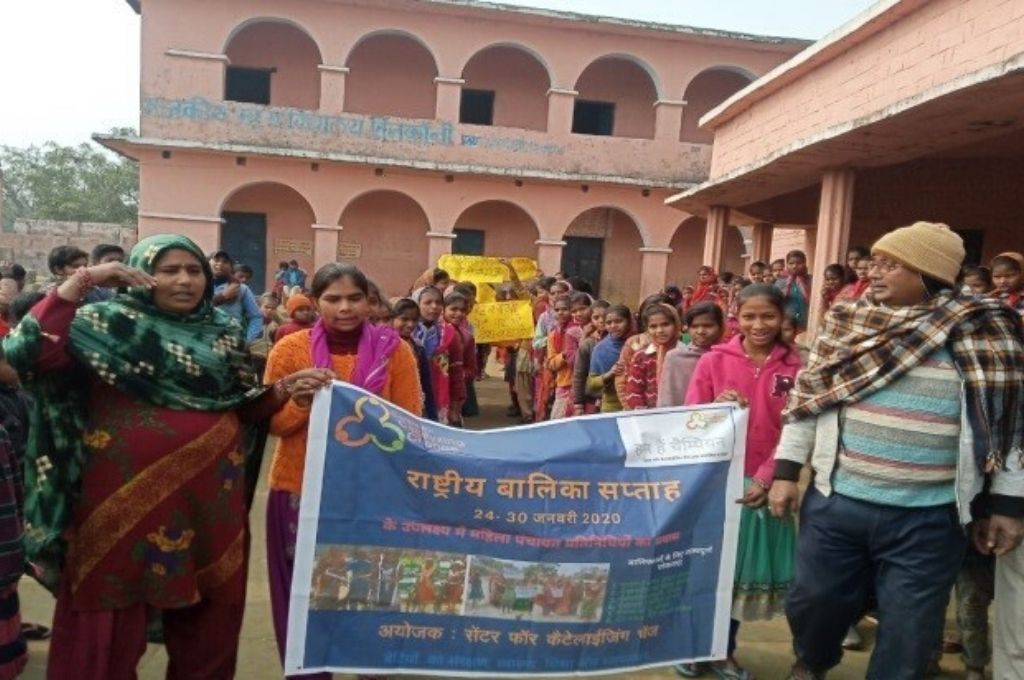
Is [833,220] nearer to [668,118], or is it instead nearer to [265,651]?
[265,651]

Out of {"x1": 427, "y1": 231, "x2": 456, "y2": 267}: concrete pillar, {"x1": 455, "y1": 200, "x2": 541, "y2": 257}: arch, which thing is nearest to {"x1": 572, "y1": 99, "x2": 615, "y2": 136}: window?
{"x1": 455, "y1": 200, "x2": 541, "y2": 257}: arch

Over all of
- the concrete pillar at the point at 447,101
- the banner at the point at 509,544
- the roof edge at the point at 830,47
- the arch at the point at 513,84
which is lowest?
the banner at the point at 509,544

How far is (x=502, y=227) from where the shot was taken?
762 inches

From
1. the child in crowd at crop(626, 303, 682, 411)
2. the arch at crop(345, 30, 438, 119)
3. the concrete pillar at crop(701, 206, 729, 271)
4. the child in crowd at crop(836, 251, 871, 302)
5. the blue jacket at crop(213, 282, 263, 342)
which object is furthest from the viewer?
the arch at crop(345, 30, 438, 119)

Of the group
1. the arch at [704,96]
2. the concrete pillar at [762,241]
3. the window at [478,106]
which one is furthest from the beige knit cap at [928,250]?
the arch at [704,96]

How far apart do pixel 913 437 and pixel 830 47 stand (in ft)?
24.4

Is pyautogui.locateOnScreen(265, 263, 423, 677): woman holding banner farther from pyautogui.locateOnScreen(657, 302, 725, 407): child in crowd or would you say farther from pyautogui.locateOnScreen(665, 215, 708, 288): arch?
pyautogui.locateOnScreen(665, 215, 708, 288): arch

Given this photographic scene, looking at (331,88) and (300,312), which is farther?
(331,88)

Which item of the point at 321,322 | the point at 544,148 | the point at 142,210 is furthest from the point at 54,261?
the point at 544,148

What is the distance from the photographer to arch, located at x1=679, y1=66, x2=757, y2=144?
19.7 meters

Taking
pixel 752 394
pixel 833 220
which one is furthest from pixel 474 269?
pixel 752 394

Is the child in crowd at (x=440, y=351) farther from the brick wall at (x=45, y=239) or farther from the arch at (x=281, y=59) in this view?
the brick wall at (x=45, y=239)

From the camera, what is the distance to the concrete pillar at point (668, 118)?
18.2 m

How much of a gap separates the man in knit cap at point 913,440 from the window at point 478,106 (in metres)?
17.5
